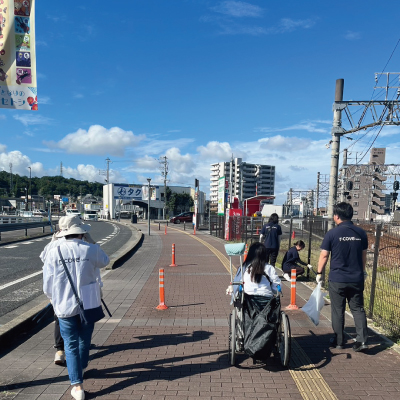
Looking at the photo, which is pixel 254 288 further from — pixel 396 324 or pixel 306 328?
pixel 396 324

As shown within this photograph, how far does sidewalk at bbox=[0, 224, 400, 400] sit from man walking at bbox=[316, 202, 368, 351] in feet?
0.97

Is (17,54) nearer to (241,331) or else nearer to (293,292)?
Answer: (241,331)

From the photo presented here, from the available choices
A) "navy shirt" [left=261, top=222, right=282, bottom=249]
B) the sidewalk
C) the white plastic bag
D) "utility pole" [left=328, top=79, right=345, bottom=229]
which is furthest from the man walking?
A: "utility pole" [left=328, top=79, right=345, bottom=229]

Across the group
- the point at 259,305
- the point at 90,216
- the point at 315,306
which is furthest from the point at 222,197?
the point at 90,216

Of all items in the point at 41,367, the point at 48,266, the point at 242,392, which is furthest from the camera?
the point at 41,367

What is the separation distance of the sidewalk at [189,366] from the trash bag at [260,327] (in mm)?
321

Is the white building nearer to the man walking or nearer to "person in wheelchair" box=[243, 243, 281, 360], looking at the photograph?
the man walking

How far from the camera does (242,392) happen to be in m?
3.43

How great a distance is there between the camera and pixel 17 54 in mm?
4090

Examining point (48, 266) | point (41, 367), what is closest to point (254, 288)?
point (48, 266)

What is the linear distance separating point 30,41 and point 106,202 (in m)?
69.9

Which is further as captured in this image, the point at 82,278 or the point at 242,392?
the point at 242,392

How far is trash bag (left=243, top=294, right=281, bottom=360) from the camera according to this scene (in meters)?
3.66

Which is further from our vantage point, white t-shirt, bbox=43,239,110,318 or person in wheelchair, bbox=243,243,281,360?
person in wheelchair, bbox=243,243,281,360
